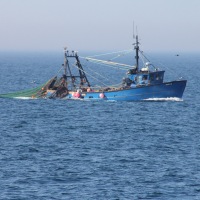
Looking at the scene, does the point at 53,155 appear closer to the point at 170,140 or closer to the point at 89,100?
the point at 170,140

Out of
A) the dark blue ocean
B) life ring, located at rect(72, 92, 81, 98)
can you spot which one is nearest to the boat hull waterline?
the dark blue ocean

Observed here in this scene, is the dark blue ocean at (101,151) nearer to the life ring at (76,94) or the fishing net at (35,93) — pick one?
the life ring at (76,94)

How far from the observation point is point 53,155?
6356 cm

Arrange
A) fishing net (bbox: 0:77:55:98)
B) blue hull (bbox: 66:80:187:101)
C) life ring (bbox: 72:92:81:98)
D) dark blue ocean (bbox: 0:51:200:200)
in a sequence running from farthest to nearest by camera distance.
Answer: fishing net (bbox: 0:77:55:98) < life ring (bbox: 72:92:81:98) < blue hull (bbox: 66:80:187:101) < dark blue ocean (bbox: 0:51:200:200)

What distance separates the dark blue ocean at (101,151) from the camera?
51906mm

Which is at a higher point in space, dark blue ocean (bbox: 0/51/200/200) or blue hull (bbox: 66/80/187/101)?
blue hull (bbox: 66/80/187/101)

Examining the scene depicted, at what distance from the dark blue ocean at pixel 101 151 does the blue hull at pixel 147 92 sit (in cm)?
129

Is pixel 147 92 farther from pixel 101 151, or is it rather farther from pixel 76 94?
pixel 101 151

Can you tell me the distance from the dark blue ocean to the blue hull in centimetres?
129

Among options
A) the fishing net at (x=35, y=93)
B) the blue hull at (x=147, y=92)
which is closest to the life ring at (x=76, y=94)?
the blue hull at (x=147, y=92)

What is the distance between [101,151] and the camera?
65.7 m

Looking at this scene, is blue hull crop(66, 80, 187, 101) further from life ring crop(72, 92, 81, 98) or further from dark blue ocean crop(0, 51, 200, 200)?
life ring crop(72, 92, 81, 98)

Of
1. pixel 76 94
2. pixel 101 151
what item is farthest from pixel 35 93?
pixel 101 151

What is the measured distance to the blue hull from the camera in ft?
335
